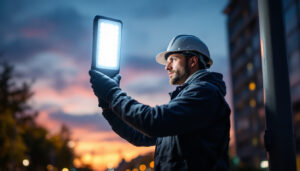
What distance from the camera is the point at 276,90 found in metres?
3.14

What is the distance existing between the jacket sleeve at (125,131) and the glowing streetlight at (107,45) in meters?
0.36

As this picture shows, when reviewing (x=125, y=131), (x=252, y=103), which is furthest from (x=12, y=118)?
(x=252, y=103)

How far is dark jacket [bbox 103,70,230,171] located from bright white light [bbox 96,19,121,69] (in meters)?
0.33

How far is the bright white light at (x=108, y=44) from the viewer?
267 cm

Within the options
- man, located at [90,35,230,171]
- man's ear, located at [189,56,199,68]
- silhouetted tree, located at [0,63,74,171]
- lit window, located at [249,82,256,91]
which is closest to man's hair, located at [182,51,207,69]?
man's ear, located at [189,56,199,68]

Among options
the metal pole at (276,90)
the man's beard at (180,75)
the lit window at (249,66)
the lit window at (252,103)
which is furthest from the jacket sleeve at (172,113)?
the lit window at (249,66)

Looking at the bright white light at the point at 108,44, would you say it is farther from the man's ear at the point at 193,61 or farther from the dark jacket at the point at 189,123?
the man's ear at the point at 193,61

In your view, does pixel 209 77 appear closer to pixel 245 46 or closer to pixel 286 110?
pixel 286 110

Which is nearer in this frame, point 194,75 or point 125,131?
point 194,75

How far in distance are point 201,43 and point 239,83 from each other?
76.0 meters

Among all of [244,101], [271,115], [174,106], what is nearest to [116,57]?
[174,106]

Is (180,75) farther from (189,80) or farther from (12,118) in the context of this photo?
(12,118)

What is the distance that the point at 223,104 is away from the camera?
2.60 metres

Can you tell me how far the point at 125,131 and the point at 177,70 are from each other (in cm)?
65
